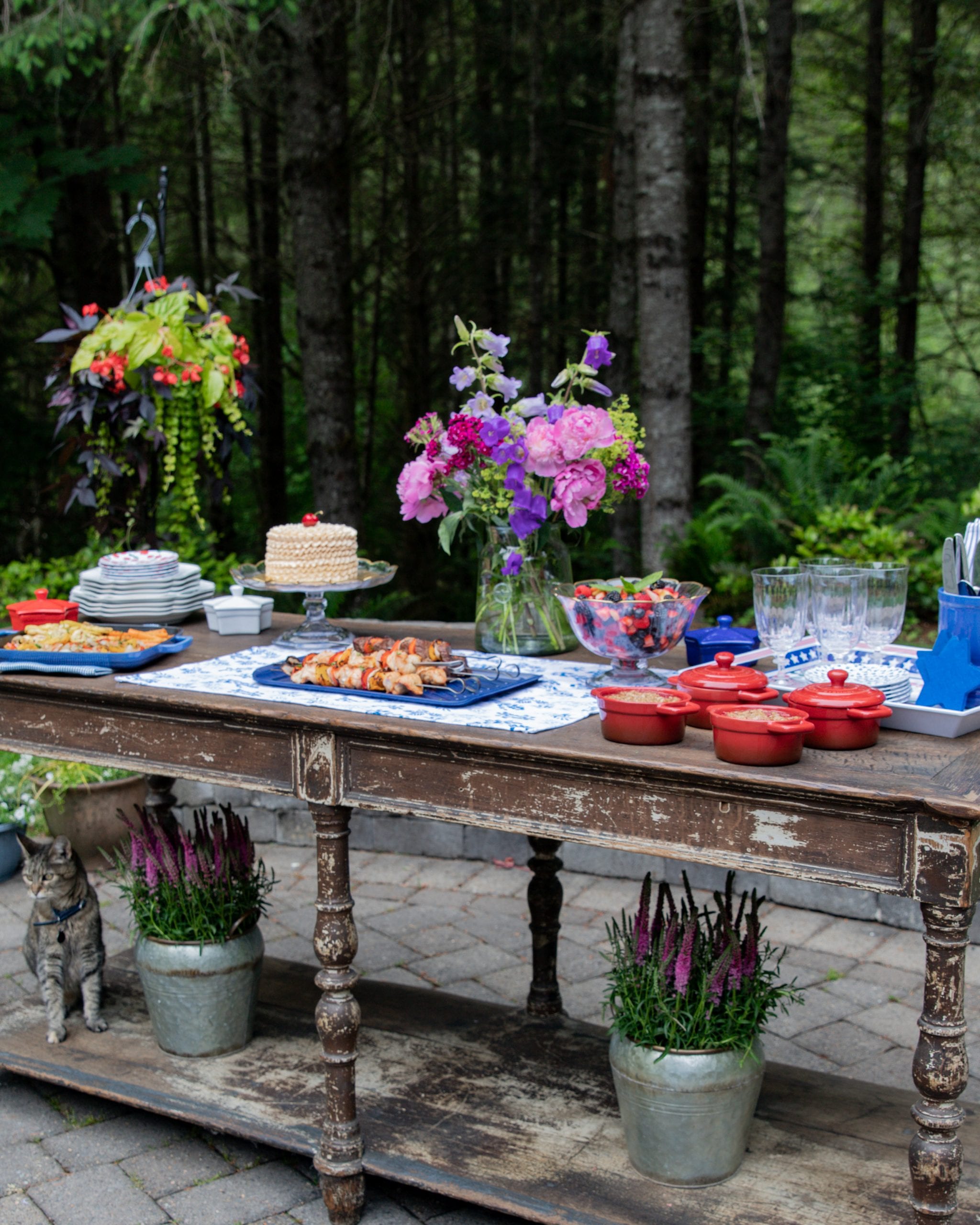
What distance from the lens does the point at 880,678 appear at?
2248 mm

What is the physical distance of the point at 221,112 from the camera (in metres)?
7.27

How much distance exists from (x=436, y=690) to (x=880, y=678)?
0.89 meters

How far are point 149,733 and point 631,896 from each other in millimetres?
2374

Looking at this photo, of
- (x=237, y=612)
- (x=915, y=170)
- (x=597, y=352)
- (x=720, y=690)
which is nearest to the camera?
(x=720, y=690)

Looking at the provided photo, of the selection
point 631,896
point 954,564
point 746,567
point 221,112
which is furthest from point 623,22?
point 954,564

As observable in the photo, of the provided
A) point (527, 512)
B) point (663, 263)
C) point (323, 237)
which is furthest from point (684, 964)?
point (323, 237)

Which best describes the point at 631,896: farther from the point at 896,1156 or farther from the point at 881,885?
the point at 881,885

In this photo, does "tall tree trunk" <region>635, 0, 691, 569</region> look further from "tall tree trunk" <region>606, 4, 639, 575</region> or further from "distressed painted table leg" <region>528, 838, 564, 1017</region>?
"distressed painted table leg" <region>528, 838, 564, 1017</region>

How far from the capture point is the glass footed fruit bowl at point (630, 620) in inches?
95.7

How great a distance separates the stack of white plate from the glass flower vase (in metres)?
0.98

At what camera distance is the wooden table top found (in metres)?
1.80

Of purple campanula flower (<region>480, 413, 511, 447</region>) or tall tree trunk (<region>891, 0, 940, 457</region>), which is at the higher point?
tall tree trunk (<region>891, 0, 940, 457</region>)

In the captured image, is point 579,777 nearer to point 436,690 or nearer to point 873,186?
point 436,690

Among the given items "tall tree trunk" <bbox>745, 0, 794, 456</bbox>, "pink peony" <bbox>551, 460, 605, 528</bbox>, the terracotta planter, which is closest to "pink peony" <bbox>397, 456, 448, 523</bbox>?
"pink peony" <bbox>551, 460, 605, 528</bbox>
